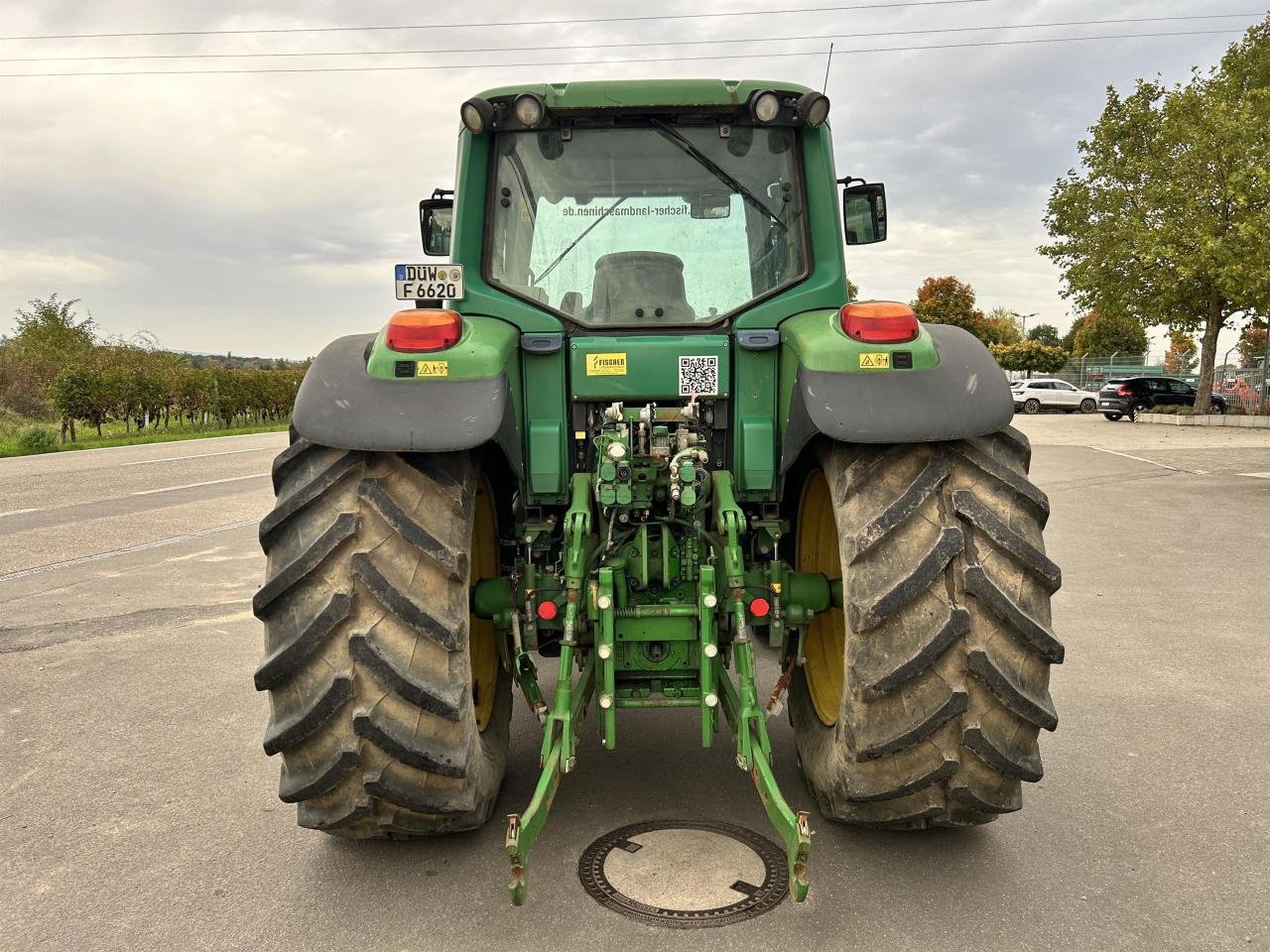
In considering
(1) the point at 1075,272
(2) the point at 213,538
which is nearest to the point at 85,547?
(2) the point at 213,538

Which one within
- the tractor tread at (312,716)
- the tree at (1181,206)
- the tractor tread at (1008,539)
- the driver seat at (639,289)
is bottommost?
the tractor tread at (312,716)

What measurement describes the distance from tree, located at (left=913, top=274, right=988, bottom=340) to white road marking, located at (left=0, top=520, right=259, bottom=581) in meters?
59.7

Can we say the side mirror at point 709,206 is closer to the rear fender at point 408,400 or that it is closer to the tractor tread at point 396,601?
A: the rear fender at point 408,400

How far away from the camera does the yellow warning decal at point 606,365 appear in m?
3.56

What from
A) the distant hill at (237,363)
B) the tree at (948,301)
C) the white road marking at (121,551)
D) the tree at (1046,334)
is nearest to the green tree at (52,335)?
the distant hill at (237,363)

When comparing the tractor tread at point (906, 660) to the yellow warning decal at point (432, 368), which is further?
the yellow warning decal at point (432, 368)

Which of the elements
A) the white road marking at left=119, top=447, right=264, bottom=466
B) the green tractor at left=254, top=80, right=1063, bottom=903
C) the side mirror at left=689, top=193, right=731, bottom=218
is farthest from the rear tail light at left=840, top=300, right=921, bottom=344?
the white road marking at left=119, top=447, right=264, bottom=466

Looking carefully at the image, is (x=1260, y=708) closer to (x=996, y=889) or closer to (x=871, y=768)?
(x=996, y=889)

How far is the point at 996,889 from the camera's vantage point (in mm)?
3041

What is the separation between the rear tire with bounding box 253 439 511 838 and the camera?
9.18ft

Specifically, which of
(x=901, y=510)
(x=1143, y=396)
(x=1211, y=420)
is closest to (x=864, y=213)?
(x=901, y=510)

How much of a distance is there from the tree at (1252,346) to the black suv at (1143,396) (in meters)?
2.76

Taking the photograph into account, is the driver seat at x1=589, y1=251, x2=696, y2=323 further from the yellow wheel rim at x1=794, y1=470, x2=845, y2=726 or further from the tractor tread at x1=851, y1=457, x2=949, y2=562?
the tractor tread at x1=851, y1=457, x2=949, y2=562

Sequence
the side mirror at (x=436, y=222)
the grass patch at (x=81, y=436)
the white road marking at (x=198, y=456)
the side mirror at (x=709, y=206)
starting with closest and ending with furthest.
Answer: the side mirror at (x=709, y=206)
the side mirror at (x=436, y=222)
the white road marking at (x=198, y=456)
the grass patch at (x=81, y=436)
